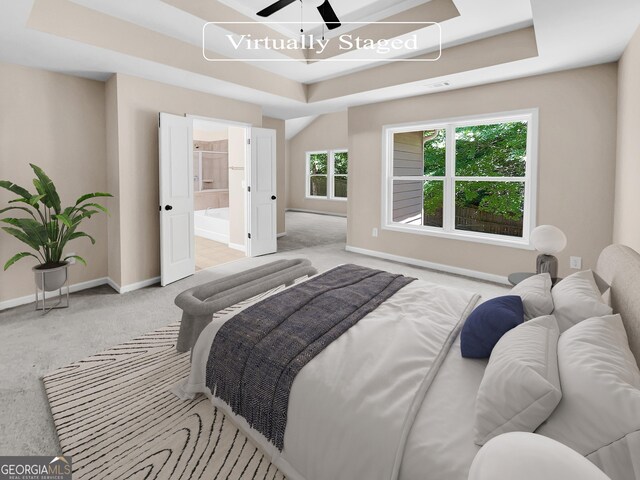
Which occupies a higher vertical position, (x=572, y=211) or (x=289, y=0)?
(x=289, y=0)

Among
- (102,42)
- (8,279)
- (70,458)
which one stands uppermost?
(102,42)

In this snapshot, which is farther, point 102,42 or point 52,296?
point 52,296

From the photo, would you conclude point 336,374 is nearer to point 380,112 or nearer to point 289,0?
point 289,0

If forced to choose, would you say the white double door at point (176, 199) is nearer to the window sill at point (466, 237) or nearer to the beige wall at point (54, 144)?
the beige wall at point (54, 144)

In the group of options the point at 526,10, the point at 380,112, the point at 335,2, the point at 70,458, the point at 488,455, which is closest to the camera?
the point at 488,455

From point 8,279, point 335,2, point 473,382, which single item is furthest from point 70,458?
point 335,2

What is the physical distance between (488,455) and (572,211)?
4.12m

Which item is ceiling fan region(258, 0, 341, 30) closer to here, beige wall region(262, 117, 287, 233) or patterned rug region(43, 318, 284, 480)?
patterned rug region(43, 318, 284, 480)

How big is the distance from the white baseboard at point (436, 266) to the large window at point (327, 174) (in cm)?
517

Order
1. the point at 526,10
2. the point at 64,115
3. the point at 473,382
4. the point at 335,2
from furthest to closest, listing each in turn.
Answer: the point at 64,115 → the point at 335,2 → the point at 526,10 → the point at 473,382

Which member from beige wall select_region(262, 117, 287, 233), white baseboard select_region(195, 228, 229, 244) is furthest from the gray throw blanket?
beige wall select_region(262, 117, 287, 233)

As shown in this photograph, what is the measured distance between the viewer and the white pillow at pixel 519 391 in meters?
1.02

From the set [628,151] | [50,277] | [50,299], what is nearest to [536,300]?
[628,151]

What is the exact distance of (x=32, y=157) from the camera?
3.65 meters
